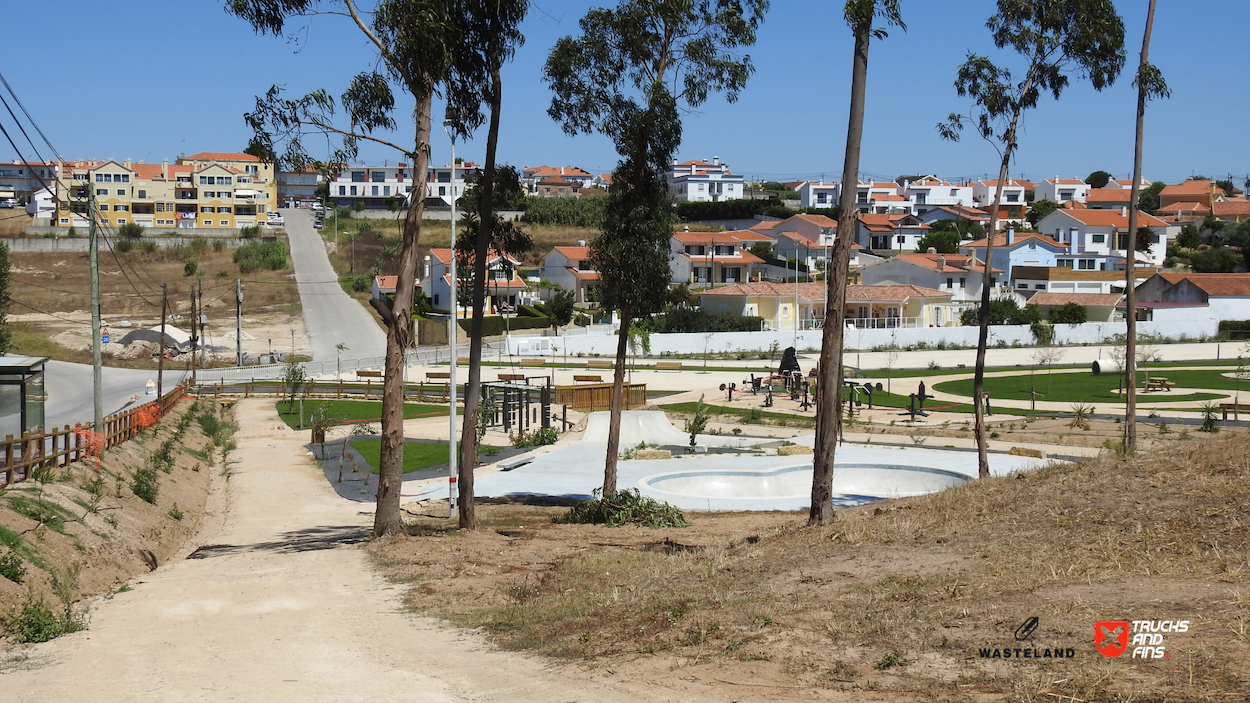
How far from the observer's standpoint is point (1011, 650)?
7.99 meters

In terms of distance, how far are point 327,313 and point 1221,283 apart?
7522cm

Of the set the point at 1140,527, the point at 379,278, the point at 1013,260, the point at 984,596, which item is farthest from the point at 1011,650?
the point at 1013,260

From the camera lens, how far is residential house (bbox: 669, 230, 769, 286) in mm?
105812

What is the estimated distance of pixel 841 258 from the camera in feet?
56.9

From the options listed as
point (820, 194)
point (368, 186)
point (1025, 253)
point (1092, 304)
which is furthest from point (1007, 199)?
point (368, 186)

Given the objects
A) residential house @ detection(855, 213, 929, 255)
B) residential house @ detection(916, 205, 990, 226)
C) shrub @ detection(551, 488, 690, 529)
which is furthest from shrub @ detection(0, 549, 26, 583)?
residential house @ detection(916, 205, 990, 226)

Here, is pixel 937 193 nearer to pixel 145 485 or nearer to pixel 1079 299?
pixel 1079 299

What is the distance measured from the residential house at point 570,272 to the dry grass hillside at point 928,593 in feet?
258

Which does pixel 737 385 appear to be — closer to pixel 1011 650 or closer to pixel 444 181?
pixel 1011 650

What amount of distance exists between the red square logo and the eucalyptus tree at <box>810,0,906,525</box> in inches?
346

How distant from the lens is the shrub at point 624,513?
20.7m

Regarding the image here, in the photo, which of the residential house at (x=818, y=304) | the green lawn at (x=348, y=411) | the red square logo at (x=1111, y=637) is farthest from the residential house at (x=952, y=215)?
the red square logo at (x=1111, y=637)

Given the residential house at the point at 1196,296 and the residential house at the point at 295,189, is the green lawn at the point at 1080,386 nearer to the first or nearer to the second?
the residential house at the point at 1196,296

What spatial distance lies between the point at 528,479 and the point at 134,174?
13537cm
